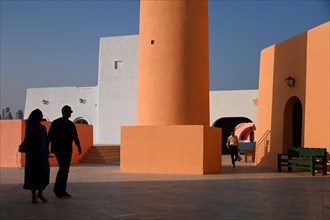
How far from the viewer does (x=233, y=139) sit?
56.9 ft

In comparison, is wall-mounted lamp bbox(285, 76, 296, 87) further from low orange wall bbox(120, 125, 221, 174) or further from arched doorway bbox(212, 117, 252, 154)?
arched doorway bbox(212, 117, 252, 154)

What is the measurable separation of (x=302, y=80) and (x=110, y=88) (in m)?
19.2

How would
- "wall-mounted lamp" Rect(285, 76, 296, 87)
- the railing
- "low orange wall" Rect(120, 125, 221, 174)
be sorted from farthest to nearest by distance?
the railing → "wall-mounted lamp" Rect(285, 76, 296, 87) → "low orange wall" Rect(120, 125, 221, 174)

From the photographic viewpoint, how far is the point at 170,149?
43.5 feet

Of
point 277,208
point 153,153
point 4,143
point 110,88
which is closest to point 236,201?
point 277,208

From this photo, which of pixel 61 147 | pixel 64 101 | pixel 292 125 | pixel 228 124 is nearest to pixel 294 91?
pixel 292 125

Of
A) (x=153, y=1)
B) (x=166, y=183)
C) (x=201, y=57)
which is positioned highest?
(x=153, y=1)

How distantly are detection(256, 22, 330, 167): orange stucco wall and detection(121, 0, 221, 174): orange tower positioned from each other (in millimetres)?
3059

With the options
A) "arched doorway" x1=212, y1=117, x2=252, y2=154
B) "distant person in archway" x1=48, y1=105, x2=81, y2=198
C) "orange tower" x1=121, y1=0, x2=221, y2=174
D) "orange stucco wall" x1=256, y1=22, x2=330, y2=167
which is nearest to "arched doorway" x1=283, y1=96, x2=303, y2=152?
"orange stucco wall" x1=256, y1=22, x2=330, y2=167

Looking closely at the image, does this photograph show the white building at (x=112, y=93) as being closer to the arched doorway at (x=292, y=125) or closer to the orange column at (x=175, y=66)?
the arched doorway at (x=292, y=125)

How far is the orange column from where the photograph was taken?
1351 cm

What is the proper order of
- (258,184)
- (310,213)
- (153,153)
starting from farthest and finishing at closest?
(153,153)
(258,184)
(310,213)

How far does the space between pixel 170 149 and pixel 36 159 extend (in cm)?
616

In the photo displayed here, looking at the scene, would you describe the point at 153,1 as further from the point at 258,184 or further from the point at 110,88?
the point at 110,88
